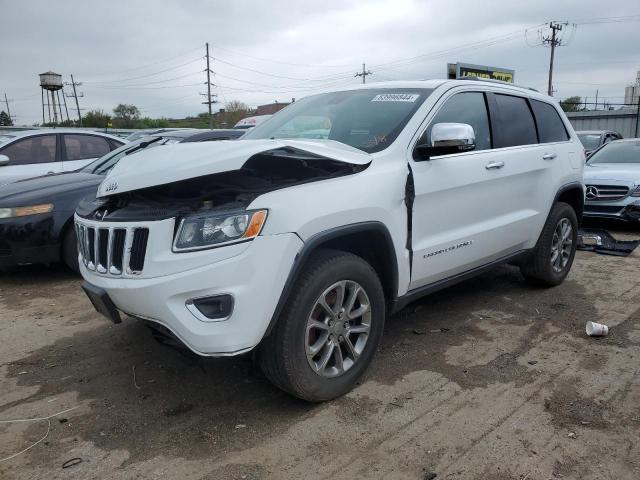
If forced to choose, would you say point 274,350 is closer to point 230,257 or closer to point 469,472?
point 230,257

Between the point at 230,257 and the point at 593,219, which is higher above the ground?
the point at 230,257

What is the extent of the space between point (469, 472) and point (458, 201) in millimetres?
1834

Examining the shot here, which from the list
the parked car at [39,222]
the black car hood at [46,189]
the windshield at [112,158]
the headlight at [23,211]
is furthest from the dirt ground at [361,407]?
the windshield at [112,158]

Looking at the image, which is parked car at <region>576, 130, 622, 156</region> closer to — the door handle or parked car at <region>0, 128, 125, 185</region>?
the door handle

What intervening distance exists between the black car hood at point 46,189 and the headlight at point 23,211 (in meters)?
0.04

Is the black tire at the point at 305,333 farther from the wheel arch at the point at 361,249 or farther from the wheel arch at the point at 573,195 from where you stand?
the wheel arch at the point at 573,195

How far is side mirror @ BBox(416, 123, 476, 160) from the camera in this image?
3254mm

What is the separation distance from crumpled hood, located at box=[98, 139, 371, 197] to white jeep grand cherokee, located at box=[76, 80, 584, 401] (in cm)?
1

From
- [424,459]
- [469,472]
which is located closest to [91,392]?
[424,459]

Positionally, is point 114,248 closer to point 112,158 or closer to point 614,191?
point 112,158

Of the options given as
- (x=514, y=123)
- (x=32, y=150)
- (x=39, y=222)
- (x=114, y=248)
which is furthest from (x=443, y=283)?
(x=32, y=150)

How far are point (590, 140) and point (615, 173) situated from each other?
557 cm

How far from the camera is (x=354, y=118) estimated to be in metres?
3.69

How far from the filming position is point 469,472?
7.95 ft
